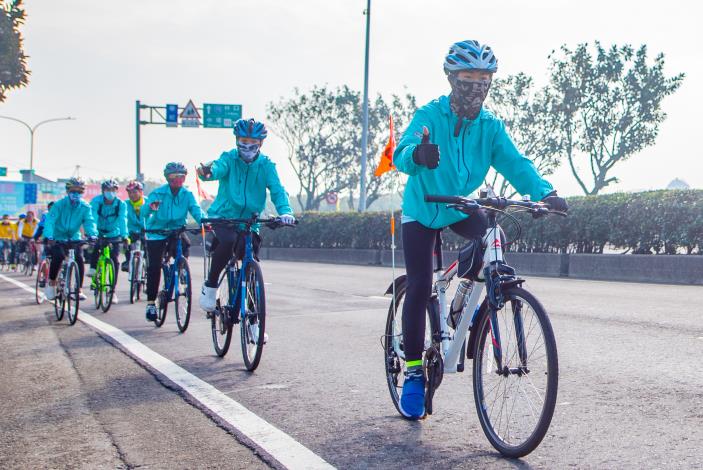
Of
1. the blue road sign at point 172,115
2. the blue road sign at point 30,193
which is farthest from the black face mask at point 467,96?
the blue road sign at point 30,193

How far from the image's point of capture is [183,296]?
363 inches

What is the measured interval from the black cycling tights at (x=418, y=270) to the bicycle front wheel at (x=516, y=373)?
471 mm

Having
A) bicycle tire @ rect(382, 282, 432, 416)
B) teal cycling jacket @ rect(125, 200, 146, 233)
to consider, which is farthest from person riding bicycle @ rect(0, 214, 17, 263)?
bicycle tire @ rect(382, 282, 432, 416)

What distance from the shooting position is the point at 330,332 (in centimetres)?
877

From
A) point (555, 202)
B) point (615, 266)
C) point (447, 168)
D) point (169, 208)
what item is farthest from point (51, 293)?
point (615, 266)

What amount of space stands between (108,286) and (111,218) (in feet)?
3.38

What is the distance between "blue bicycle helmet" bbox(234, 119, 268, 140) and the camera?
22.8ft

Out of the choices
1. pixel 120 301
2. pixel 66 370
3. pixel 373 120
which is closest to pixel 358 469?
pixel 66 370

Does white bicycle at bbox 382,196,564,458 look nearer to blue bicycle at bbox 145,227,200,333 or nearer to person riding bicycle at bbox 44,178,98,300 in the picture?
blue bicycle at bbox 145,227,200,333

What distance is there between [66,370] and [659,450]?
4.60m

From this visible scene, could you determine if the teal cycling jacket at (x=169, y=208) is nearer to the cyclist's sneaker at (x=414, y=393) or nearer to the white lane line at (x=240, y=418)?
the white lane line at (x=240, y=418)

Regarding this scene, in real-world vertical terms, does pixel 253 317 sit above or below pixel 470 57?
below

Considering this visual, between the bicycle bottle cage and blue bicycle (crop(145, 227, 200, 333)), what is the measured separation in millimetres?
5220

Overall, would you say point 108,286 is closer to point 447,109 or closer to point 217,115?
point 447,109
